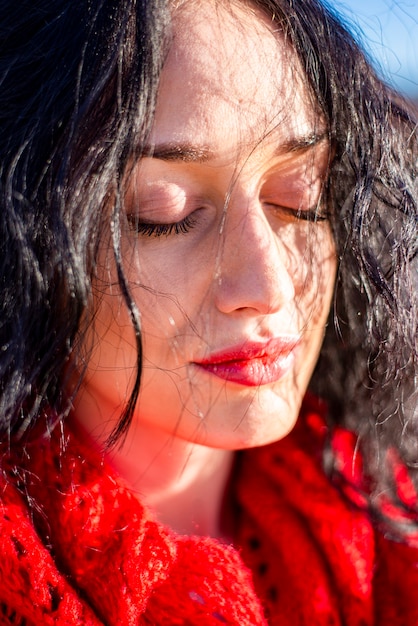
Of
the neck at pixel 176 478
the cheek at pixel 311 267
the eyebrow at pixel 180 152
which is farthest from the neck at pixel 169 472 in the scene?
the eyebrow at pixel 180 152

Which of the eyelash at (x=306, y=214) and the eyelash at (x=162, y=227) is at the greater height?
the eyelash at (x=306, y=214)

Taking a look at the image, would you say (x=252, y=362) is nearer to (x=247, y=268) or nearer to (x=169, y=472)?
(x=247, y=268)

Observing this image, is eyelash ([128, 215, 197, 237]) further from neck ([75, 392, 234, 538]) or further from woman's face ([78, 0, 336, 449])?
neck ([75, 392, 234, 538])

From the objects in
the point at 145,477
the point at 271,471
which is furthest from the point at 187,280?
the point at 271,471

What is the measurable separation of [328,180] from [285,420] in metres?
0.35

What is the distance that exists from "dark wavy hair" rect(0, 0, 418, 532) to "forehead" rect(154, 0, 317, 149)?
3cm

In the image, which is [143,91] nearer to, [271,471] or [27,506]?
[27,506]

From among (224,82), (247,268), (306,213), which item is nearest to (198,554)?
(247,268)

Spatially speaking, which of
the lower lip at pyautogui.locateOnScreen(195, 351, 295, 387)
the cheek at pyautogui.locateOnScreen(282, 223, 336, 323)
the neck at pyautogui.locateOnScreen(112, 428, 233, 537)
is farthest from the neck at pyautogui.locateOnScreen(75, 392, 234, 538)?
the cheek at pyautogui.locateOnScreen(282, 223, 336, 323)

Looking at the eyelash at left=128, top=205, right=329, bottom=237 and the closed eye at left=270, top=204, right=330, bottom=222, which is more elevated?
the closed eye at left=270, top=204, right=330, bottom=222

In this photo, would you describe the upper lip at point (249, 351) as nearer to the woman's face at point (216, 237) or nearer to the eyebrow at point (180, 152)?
the woman's face at point (216, 237)

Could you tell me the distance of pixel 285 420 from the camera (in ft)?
3.59

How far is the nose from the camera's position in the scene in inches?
39.0

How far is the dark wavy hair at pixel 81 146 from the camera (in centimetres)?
95
